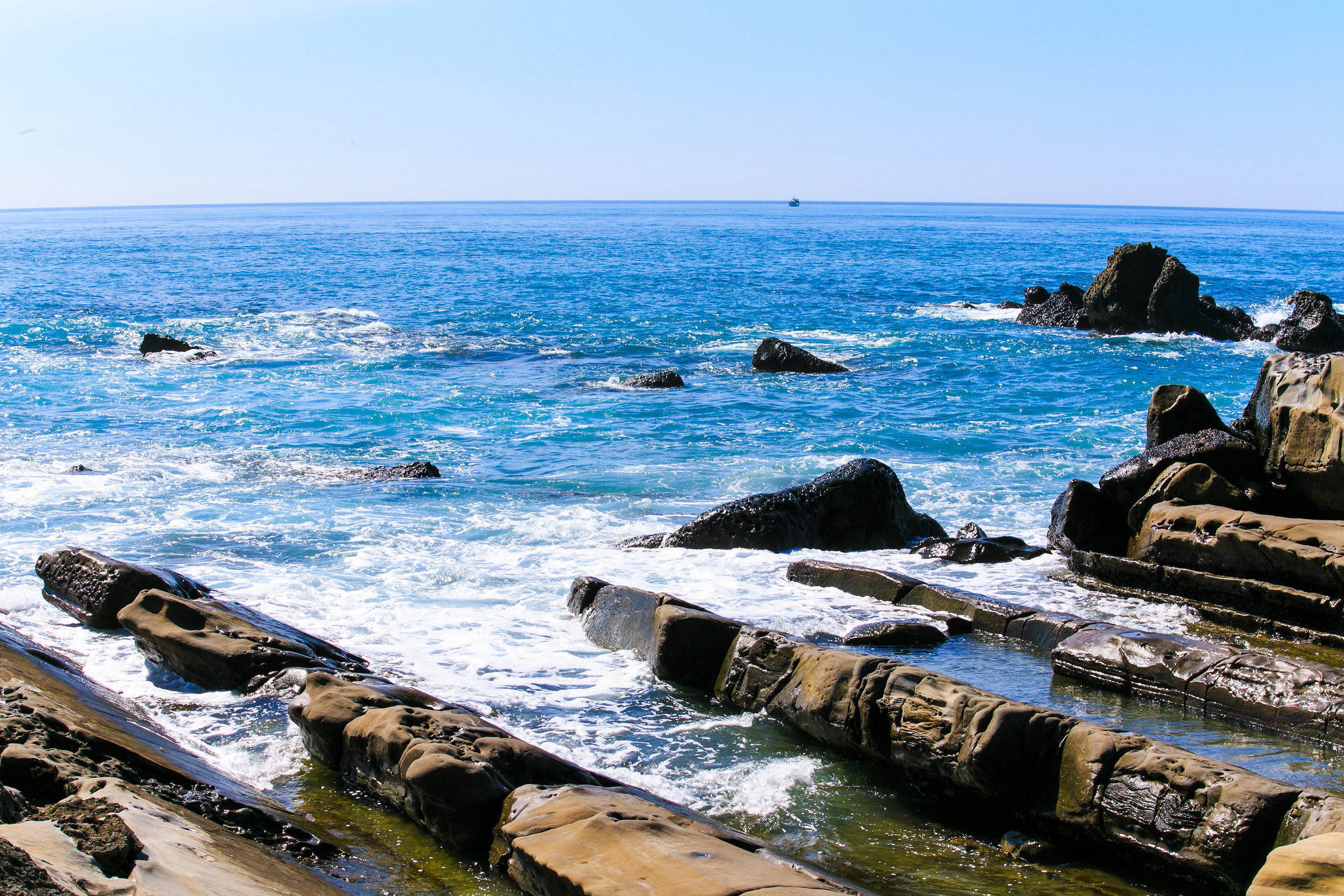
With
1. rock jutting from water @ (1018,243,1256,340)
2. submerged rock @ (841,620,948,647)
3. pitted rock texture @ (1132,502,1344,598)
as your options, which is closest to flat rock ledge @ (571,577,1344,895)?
submerged rock @ (841,620,948,647)

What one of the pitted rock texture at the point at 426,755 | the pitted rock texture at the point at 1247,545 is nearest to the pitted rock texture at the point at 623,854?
the pitted rock texture at the point at 426,755

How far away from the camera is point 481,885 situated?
15.8 ft

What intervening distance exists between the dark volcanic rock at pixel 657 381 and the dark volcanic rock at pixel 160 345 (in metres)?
13.2

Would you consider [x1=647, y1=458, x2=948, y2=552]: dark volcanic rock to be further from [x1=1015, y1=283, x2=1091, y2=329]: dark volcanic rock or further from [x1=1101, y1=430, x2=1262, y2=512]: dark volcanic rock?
[x1=1015, y1=283, x2=1091, y2=329]: dark volcanic rock

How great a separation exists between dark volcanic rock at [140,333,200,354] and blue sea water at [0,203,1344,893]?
65cm

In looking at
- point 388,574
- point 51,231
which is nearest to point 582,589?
point 388,574

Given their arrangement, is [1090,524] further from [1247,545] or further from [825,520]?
[825,520]

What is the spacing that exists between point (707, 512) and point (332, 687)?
20.2 feet

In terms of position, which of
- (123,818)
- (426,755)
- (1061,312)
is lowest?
(426,755)

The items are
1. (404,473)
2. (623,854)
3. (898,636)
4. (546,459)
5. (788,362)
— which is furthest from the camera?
(788,362)

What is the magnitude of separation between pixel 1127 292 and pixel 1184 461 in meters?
24.0

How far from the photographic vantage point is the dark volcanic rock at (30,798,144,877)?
3.77 m

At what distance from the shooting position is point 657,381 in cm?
2258

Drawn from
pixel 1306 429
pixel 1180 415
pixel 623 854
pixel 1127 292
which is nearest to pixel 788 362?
pixel 1180 415
